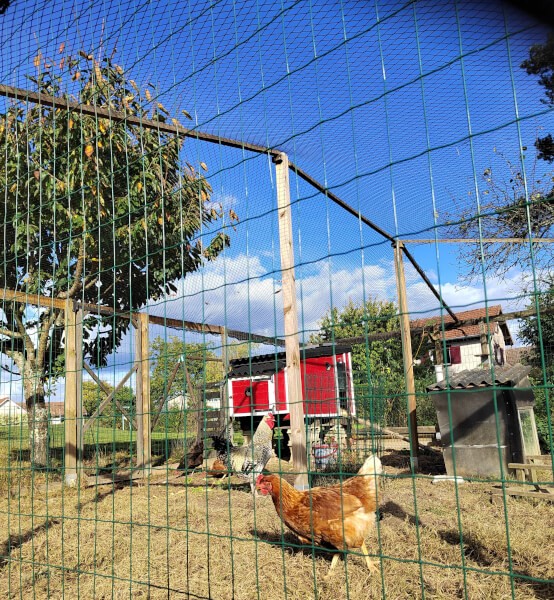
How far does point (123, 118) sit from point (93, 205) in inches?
111

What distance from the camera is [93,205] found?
19.1 ft

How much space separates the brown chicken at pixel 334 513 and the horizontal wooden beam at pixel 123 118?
185cm

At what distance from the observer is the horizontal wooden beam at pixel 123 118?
2941 mm

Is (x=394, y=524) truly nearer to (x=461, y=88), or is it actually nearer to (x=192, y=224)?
(x=192, y=224)

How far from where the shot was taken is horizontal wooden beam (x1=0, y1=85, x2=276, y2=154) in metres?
2.94

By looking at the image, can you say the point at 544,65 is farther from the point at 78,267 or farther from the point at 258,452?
the point at 258,452

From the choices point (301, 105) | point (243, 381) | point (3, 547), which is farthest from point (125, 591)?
point (243, 381)

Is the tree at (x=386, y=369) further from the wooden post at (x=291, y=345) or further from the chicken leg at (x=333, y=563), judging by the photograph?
the chicken leg at (x=333, y=563)

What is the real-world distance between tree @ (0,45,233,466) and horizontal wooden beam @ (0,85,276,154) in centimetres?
6

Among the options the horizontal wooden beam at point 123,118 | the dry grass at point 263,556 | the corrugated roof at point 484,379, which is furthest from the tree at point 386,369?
the horizontal wooden beam at point 123,118

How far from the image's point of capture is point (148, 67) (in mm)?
3033

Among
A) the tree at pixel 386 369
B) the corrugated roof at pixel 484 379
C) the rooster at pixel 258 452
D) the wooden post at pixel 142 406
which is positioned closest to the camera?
the corrugated roof at pixel 484 379

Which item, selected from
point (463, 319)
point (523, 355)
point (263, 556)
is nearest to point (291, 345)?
point (263, 556)

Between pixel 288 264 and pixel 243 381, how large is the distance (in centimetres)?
370
